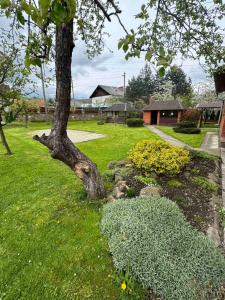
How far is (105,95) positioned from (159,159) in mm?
45525

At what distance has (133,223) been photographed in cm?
303

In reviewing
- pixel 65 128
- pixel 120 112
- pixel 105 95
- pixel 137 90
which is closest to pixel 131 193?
pixel 65 128

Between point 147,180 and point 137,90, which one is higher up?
point 137,90

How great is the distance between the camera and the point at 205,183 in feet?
16.4

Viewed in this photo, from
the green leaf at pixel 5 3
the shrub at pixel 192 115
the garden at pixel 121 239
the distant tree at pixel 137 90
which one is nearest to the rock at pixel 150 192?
the garden at pixel 121 239

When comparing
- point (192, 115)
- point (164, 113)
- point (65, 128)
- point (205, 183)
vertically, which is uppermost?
point (65, 128)

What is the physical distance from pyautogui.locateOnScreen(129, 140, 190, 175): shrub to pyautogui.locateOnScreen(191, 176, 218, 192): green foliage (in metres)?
0.46

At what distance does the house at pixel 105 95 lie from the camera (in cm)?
4588

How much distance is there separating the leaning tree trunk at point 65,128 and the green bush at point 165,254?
1127 millimetres

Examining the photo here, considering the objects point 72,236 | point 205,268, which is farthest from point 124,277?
point 72,236

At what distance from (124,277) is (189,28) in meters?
4.48

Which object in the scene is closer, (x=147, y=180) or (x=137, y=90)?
(x=147, y=180)

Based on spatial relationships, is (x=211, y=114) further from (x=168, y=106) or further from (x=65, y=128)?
(x=65, y=128)

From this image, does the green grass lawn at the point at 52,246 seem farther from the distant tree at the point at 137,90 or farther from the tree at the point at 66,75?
the distant tree at the point at 137,90
